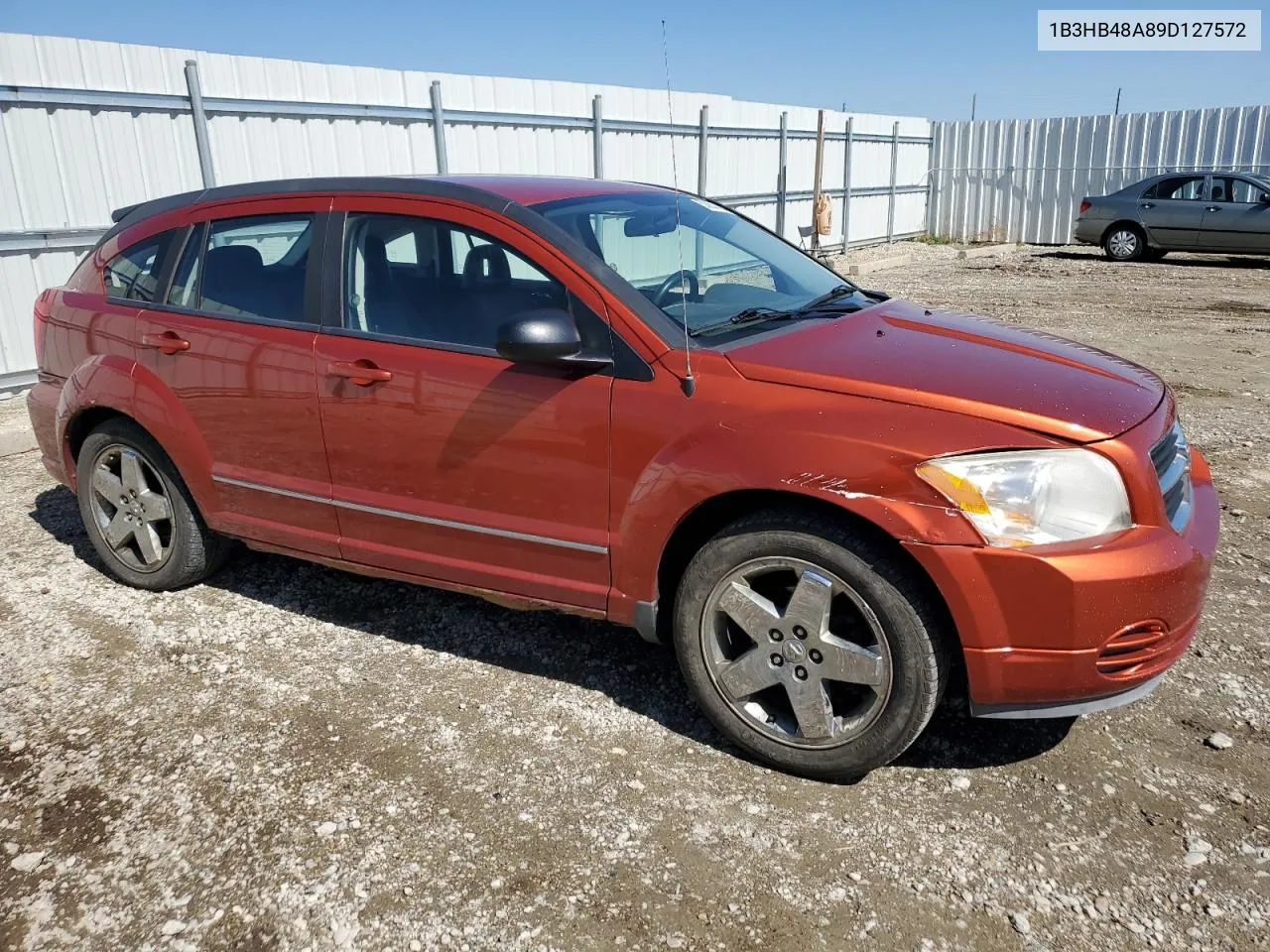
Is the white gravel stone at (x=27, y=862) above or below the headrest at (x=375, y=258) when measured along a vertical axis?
below

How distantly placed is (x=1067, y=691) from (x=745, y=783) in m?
0.96

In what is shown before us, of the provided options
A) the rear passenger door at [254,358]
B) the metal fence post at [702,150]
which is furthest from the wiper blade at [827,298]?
the metal fence post at [702,150]

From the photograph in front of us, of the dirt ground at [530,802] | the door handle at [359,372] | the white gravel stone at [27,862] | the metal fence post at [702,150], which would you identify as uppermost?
the metal fence post at [702,150]

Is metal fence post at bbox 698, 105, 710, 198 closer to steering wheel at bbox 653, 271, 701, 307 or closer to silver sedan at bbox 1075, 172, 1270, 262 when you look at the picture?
silver sedan at bbox 1075, 172, 1270, 262

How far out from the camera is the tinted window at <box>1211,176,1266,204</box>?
15891 mm

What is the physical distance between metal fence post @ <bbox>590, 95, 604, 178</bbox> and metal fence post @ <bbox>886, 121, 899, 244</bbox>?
33.8ft

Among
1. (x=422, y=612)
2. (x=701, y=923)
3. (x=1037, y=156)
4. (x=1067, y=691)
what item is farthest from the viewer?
(x=1037, y=156)

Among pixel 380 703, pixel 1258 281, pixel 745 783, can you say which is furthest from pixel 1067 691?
pixel 1258 281

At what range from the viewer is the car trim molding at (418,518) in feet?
10.5

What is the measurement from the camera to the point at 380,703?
346 centimetres

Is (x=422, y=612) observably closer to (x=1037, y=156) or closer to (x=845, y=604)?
(x=845, y=604)

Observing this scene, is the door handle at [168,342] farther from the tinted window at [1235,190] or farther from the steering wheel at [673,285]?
the tinted window at [1235,190]

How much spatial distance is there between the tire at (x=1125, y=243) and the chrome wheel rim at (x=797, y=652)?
56.0 feet

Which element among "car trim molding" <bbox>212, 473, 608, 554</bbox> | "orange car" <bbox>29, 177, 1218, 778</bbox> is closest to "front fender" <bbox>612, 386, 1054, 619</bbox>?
"orange car" <bbox>29, 177, 1218, 778</bbox>
